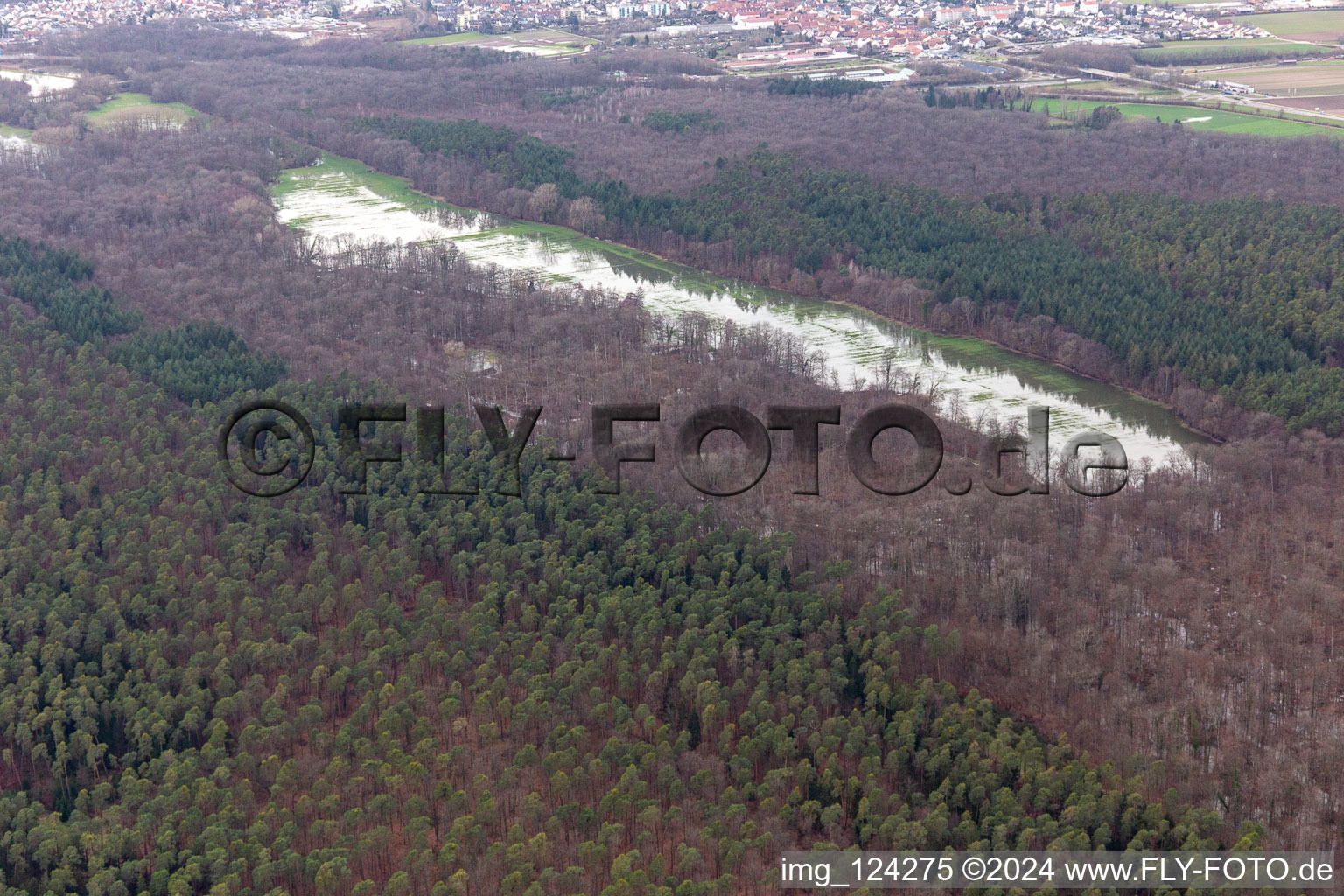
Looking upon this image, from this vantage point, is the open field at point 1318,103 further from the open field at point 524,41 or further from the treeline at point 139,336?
the treeline at point 139,336

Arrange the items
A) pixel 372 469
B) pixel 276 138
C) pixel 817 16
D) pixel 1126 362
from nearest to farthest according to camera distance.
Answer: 1. pixel 372 469
2. pixel 1126 362
3. pixel 276 138
4. pixel 817 16

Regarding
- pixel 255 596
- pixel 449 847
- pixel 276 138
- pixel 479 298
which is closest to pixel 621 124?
pixel 276 138

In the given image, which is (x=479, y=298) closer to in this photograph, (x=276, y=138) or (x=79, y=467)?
(x=79, y=467)

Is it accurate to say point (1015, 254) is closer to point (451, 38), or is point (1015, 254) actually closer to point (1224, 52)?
point (1224, 52)

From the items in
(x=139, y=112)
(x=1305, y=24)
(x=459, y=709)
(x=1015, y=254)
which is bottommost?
(x=459, y=709)

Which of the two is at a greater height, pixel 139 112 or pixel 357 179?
pixel 139 112

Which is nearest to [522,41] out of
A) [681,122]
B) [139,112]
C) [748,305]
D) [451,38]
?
[451,38]

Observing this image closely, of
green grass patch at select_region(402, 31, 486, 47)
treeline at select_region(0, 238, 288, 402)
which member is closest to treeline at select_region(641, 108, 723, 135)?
treeline at select_region(0, 238, 288, 402)
